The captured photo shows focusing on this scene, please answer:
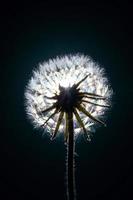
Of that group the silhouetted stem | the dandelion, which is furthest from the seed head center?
the silhouetted stem

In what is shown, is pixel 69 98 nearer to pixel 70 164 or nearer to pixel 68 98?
pixel 68 98

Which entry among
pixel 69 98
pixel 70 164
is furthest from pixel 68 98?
pixel 70 164

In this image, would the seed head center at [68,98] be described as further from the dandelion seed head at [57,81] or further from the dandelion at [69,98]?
the dandelion seed head at [57,81]

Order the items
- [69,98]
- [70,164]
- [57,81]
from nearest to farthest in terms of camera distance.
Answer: [70,164]
[69,98]
[57,81]

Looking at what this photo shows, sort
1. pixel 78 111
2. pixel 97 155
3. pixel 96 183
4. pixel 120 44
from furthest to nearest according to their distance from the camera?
pixel 120 44
pixel 97 155
pixel 96 183
pixel 78 111

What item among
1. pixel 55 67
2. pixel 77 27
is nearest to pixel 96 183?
pixel 55 67

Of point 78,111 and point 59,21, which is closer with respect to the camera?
point 78,111

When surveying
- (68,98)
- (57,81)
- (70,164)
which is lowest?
(70,164)

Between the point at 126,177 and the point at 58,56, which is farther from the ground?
the point at 126,177

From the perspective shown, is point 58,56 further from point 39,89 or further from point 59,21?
point 59,21
